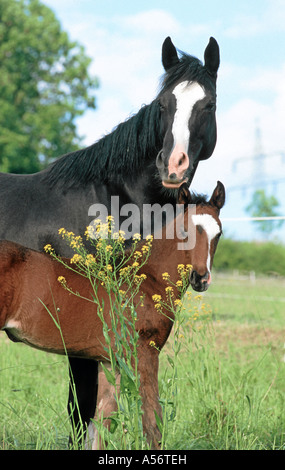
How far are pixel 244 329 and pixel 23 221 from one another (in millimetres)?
6735

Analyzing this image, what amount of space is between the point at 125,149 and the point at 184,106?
0.57 meters

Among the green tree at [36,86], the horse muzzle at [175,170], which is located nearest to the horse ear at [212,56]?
the horse muzzle at [175,170]

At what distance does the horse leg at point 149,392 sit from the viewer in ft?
10.5

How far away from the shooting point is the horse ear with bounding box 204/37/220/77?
4.49 m

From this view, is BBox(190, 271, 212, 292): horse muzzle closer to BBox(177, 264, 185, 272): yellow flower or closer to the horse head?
BBox(177, 264, 185, 272): yellow flower

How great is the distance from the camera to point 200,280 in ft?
11.0

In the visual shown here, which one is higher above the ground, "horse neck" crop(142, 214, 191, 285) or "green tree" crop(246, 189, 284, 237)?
"green tree" crop(246, 189, 284, 237)

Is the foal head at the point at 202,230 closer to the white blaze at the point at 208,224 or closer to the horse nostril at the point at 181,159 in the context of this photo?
the white blaze at the point at 208,224

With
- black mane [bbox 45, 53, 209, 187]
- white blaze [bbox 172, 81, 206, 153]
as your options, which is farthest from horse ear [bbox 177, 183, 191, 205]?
black mane [bbox 45, 53, 209, 187]

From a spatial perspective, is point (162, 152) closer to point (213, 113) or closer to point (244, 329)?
point (213, 113)

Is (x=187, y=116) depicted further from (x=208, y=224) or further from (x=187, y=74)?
(x=208, y=224)

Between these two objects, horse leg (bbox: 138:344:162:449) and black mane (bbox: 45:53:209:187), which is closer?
horse leg (bbox: 138:344:162:449)

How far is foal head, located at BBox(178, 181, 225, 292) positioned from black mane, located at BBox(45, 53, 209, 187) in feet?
2.82
